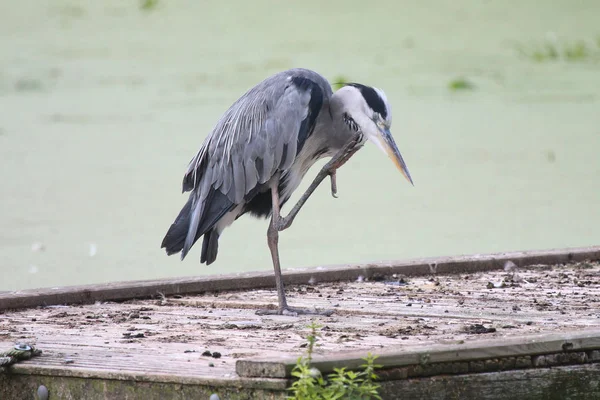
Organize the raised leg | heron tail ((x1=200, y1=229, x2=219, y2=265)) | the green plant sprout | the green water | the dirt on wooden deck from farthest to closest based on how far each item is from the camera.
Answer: the green water
heron tail ((x1=200, y1=229, x2=219, y2=265))
the raised leg
the dirt on wooden deck
the green plant sprout

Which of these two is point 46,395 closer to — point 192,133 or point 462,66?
point 192,133

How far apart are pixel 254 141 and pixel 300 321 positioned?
785 millimetres

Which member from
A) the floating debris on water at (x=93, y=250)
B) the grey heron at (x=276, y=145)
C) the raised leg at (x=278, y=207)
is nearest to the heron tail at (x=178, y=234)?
the grey heron at (x=276, y=145)

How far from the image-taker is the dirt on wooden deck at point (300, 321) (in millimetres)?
2705

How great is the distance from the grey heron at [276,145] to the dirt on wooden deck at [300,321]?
29 cm

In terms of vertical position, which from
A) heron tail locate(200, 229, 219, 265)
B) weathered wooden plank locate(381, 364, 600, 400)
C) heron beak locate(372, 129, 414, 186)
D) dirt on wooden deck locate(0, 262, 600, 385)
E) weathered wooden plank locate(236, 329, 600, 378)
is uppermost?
heron beak locate(372, 129, 414, 186)

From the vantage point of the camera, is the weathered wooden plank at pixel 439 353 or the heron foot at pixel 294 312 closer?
the weathered wooden plank at pixel 439 353

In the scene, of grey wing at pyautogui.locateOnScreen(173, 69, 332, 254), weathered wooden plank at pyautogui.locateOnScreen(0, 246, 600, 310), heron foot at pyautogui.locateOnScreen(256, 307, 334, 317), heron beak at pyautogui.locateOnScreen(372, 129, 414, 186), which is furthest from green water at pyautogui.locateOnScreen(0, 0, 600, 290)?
heron foot at pyautogui.locateOnScreen(256, 307, 334, 317)

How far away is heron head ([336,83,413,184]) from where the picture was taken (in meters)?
3.76

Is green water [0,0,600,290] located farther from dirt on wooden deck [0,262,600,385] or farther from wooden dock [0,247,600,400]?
dirt on wooden deck [0,262,600,385]

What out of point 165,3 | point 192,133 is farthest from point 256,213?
point 165,3

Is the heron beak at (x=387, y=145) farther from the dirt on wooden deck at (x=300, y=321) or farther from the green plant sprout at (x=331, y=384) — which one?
the green plant sprout at (x=331, y=384)

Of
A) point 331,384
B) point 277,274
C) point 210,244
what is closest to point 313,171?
point 210,244

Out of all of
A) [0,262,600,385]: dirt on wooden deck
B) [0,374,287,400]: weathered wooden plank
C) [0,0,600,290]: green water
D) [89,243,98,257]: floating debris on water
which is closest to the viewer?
[0,374,287,400]: weathered wooden plank
